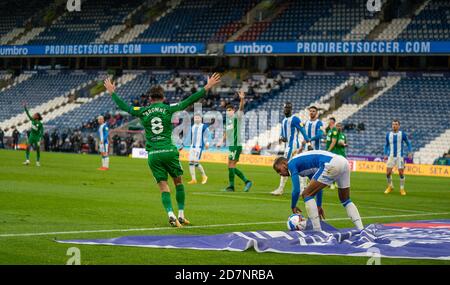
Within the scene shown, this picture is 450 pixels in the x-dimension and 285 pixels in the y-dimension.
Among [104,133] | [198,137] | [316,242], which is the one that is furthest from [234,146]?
[316,242]

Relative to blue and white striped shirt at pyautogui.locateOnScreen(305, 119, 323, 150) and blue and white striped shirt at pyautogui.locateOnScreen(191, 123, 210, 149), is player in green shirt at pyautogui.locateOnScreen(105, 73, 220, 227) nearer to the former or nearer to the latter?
blue and white striped shirt at pyautogui.locateOnScreen(305, 119, 323, 150)

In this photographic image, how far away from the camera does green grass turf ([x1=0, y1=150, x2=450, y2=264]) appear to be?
11.5 meters

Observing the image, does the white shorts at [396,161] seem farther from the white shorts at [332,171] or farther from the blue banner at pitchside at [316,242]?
the white shorts at [332,171]

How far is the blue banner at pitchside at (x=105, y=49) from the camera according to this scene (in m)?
64.1

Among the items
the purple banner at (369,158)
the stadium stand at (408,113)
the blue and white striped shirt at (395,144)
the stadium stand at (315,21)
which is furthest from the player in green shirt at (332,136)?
the stadium stand at (315,21)

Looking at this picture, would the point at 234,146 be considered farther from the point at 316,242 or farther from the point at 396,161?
the point at 316,242

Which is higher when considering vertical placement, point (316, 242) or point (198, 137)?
point (198, 137)

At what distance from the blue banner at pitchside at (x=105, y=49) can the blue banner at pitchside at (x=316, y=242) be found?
50566 mm

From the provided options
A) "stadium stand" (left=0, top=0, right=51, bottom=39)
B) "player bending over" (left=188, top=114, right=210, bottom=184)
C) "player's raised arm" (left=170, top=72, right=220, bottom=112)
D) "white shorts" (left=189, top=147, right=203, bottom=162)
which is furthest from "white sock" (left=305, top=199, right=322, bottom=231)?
"stadium stand" (left=0, top=0, right=51, bottom=39)

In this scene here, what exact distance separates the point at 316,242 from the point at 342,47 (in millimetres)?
44490

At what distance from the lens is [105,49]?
6769 cm

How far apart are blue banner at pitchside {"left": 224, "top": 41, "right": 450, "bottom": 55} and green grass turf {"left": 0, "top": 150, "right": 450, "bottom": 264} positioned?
73.8 ft
